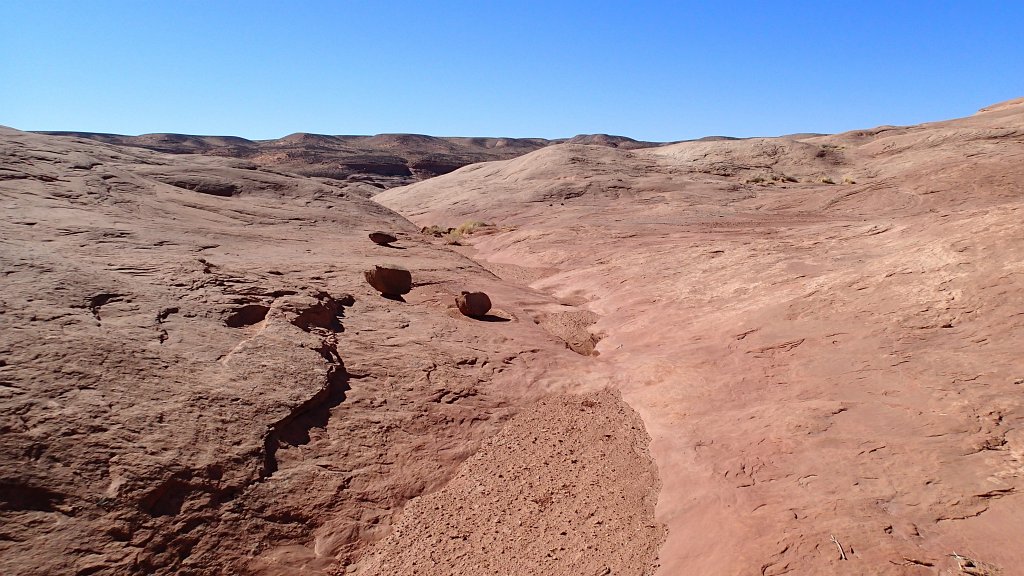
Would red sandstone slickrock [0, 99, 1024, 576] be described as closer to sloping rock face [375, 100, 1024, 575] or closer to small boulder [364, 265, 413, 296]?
sloping rock face [375, 100, 1024, 575]

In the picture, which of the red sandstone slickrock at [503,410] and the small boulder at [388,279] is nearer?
the red sandstone slickrock at [503,410]

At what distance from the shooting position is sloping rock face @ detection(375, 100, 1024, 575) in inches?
140

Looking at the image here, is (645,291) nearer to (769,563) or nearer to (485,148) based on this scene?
(769,563)

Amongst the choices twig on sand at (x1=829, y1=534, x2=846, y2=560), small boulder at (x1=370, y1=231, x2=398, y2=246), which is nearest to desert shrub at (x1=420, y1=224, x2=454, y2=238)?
small boulder at (x1=370, y1=231, x2=398, y2=246)

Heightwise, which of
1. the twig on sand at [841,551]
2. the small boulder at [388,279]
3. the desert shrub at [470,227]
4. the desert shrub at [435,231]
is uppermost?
the desert shrub at [470,227]

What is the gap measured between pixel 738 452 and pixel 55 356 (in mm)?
4975

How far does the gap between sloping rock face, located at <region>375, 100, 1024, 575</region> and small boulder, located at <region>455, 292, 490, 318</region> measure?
1.74m

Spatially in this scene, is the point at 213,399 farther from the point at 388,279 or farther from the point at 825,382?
the point at 825,382

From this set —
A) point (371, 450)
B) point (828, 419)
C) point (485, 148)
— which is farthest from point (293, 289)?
point (485, 148)

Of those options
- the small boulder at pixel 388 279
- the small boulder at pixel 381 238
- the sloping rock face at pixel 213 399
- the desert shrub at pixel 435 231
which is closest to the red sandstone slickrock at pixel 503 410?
the sloping rock face at pixel 213 399

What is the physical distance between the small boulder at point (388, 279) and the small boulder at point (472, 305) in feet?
3.28

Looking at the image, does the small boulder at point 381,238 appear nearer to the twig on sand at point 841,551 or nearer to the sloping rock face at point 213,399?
the sloping rock face at point 213,399

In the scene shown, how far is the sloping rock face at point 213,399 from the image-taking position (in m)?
3.56

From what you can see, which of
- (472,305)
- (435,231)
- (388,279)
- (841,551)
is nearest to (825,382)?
(841,551)
